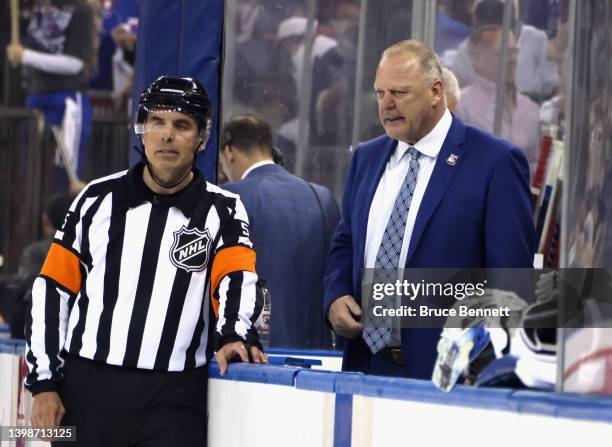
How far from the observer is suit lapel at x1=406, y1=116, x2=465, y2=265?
3.77 metres

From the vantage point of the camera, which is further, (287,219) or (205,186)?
(287,219)

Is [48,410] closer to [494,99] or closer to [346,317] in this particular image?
[346,317]

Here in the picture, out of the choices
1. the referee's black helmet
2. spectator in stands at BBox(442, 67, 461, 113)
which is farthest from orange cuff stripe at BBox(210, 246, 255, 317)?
spectator in stands at BBox(442, 67, 461, 113)

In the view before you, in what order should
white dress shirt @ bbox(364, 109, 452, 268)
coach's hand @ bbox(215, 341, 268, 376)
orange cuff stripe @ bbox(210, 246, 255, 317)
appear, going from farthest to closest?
white dress shirt @ bbox(364, 109, 452, 268), orange cuff stripe @ bbox(210, 246, 255, 317), coach's hand @ bbox(215, 341, 268, 376)

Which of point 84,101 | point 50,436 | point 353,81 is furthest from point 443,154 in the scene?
point 84,101

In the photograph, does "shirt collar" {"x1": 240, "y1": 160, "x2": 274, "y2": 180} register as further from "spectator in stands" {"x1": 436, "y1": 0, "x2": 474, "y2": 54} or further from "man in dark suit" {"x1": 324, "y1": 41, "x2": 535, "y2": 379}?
"man in dark suit" {"x1": 324, "y1": 41, "x2": 535, "y2": 379}

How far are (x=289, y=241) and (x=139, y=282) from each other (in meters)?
1.51

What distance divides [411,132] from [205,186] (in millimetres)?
588

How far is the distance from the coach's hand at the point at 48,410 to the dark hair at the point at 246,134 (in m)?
1.81

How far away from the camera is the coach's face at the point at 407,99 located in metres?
3.86

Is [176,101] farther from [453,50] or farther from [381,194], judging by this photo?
[453,50]

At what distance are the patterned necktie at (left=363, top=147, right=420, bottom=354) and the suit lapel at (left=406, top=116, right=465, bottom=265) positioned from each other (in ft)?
0.17

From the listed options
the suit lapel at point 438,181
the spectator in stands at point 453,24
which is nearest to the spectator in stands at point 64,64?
the spectator in stands at point 453,24

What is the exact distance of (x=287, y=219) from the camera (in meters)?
5.18
